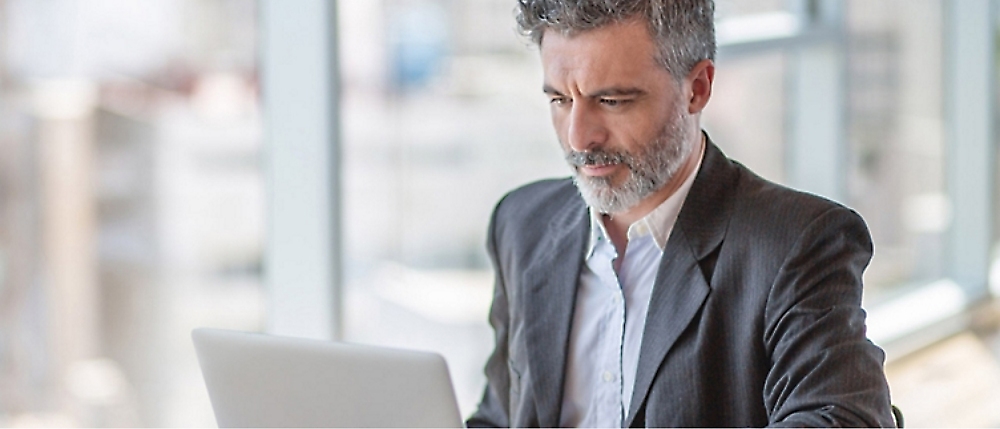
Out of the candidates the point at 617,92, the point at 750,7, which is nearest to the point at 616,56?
the point at 617,92

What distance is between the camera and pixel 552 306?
1846 mm

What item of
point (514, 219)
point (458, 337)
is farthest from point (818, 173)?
point (514, 219)

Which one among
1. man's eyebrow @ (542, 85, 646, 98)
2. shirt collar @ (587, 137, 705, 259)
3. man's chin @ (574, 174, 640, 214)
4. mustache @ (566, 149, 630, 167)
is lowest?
shirt collar @ (587, 137, 705, 259)

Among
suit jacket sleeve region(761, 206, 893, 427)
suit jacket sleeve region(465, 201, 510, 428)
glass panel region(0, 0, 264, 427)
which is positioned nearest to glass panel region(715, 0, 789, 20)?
glass panel region(0, 0, 264, 427)

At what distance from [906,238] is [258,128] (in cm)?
389

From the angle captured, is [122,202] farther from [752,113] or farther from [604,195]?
[752,113]

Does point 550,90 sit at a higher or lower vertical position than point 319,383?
higher

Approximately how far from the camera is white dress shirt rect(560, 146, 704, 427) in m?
1.76

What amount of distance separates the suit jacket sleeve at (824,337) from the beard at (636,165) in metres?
0.23

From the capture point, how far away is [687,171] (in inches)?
70.1

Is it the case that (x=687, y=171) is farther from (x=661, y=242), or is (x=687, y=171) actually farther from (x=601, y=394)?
(x=601, y=394)

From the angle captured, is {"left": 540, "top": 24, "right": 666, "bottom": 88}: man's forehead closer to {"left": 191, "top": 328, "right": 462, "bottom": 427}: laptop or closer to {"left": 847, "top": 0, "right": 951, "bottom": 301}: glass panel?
{"left": 191, "top": 328, "right": 462, "bottom": 427}: laptop

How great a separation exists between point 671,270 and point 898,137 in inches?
162

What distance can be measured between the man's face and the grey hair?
0.04ft
